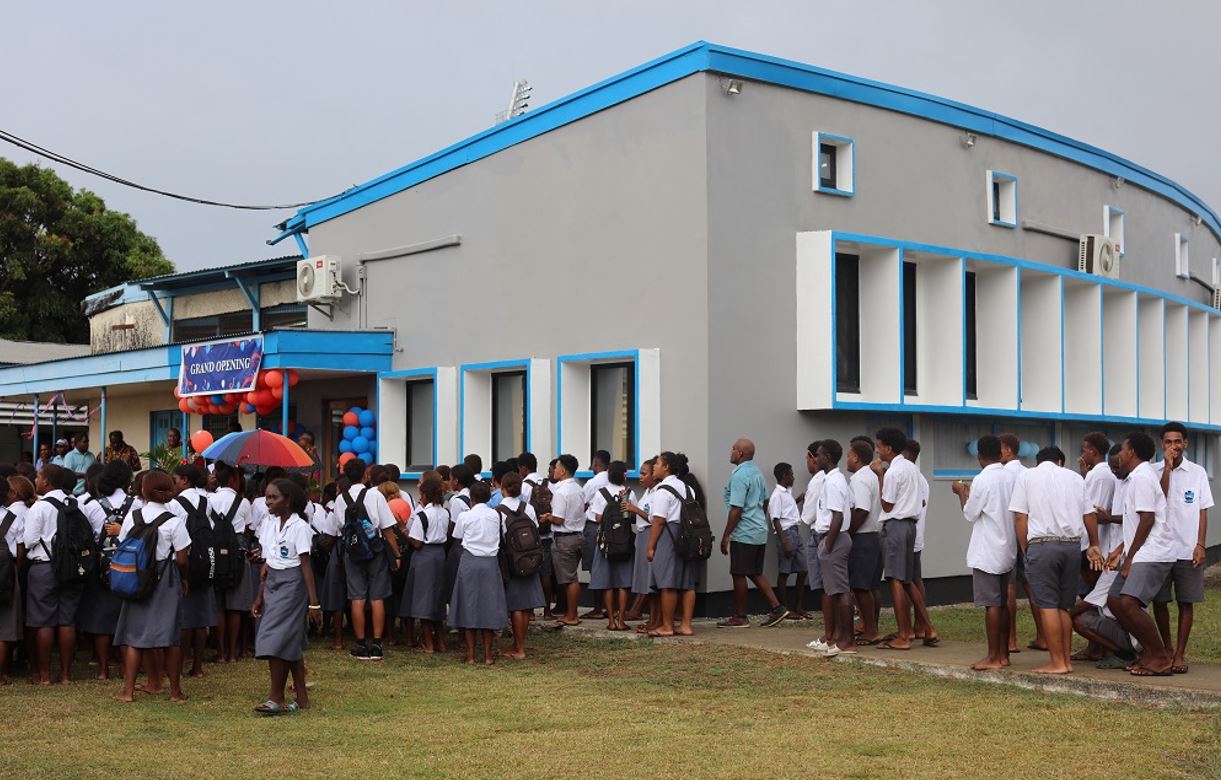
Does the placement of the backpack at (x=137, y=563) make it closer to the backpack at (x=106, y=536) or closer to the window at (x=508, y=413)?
the backpack at (x=106, y=536)

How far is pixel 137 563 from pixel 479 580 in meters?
3.21

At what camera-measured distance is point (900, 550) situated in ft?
39.5

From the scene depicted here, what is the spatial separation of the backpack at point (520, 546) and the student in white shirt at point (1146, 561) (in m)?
5.03

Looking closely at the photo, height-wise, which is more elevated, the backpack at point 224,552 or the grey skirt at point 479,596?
the backpack at point 224,552

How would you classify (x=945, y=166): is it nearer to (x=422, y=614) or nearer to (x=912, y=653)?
(x=912, y=653)

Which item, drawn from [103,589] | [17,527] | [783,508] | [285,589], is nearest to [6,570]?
[17,527]

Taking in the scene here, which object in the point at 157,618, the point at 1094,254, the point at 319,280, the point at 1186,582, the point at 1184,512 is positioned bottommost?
the point at 157,618

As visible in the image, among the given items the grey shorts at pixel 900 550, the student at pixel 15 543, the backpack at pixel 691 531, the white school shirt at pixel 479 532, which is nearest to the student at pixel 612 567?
the backpack at pixel 691 531

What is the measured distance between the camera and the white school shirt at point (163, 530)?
1013 cm

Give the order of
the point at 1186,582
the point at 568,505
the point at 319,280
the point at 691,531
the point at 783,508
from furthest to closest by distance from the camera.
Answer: the point at 319,280
the point at 783,508
the point at 568,505
the point at 691,531
the point at 1186,582

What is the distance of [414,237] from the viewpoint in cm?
1888

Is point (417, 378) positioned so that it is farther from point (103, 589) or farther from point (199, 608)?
point (199, 608)

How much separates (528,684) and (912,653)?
3434 mm

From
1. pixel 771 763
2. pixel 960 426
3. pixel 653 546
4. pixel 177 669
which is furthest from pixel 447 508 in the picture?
pixel 960 426
